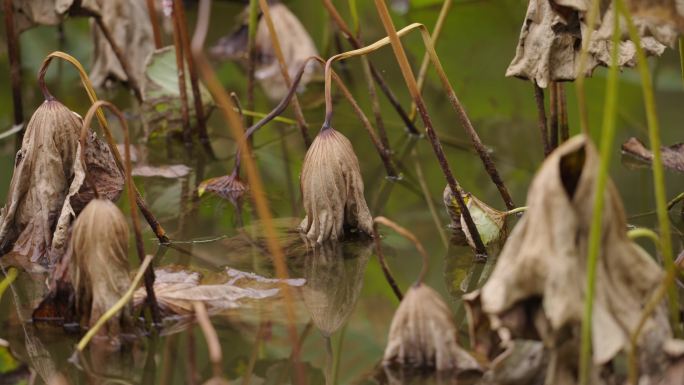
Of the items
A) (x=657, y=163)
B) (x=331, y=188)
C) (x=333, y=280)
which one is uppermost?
(x=657, y=163)

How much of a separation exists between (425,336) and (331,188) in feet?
1.18

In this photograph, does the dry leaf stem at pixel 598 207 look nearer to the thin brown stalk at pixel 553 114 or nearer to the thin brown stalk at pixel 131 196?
the thin brown stalk at pixel 131 196

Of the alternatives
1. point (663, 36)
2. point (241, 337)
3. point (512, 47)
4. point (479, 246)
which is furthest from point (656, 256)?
point (512, 47)

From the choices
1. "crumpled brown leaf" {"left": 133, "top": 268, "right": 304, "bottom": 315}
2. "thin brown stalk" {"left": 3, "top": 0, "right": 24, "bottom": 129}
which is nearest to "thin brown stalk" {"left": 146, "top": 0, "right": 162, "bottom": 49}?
"thin brown stalk" {"left": 3, "top": 0, "right": 24, "bottom": 129}

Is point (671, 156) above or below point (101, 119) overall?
below

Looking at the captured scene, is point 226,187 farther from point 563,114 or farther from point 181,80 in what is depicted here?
point 563,114

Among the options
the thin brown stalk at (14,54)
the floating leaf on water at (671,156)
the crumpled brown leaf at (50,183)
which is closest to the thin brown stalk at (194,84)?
the thin brown stalk at (14,54)

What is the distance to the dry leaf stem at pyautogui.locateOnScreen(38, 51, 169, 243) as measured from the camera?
123cm

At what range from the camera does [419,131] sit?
78.7 inches

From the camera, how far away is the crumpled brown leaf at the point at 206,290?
4.03 feet

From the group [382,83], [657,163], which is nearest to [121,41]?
[382,83]

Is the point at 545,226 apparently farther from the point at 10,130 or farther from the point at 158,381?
the point at 10,130

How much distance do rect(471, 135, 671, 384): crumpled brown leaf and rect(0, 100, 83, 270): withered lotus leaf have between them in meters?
0.60

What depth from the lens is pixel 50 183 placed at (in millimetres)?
1325
